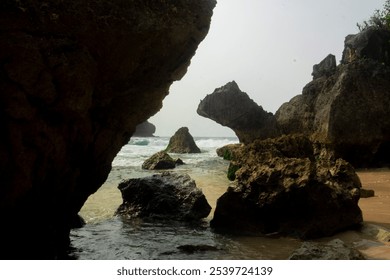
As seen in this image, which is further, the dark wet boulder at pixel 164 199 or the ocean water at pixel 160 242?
the dark wet boulder at pixel 164 199

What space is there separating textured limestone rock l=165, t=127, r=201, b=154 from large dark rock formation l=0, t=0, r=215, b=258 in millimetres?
29250

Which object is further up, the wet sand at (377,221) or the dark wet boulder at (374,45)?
the dark wet boulder at (374,45)

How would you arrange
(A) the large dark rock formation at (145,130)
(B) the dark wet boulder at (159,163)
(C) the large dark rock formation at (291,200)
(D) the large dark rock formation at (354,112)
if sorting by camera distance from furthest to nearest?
(A) the large dark rock formation at (145,130), (B) the dark wet boulder at (159,163), (D) the large dark rock formation at (354,112), (C) the large dark rock formation at (291,200)

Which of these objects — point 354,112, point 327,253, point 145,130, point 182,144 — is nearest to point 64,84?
point 327,253

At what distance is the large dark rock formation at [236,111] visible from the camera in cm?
2972

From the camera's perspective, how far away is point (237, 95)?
100 feet

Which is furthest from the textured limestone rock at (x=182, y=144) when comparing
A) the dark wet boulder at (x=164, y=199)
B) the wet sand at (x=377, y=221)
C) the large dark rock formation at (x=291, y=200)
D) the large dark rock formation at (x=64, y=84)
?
the large dark rock formation at (x=64, y=84)

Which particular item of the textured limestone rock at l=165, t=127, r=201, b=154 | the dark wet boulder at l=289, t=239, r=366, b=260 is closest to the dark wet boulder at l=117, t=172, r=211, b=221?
the dark wet boulder at l=289, t=239, r=366, b=260

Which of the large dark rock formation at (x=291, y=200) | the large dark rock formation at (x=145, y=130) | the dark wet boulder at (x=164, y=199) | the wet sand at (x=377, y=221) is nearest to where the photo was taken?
the wet sand at (x=377, y=221)

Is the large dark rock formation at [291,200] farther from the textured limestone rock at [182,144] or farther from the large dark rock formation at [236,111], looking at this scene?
the textured limestone rock at [182,144]

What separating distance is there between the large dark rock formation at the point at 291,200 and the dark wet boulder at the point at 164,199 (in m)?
1.05

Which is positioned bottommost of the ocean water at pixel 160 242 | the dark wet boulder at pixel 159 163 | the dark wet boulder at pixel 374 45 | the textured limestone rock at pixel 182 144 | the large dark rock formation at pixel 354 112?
the ocean water at pixel 160 242

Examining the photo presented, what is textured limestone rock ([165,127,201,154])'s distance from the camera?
35.2 m

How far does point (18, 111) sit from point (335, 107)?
49.9 feet
